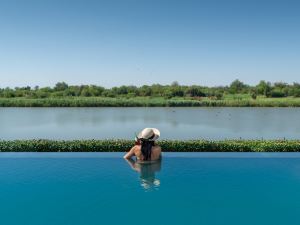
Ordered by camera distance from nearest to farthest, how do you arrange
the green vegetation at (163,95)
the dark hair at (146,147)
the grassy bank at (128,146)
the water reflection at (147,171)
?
the water reflection at (147,171) → the dark hair at (146,147) → the grassy bank at (128,146) → the green vegetation at (163,95)

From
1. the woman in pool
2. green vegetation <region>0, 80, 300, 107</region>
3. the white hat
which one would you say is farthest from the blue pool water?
green vegetation <region>0, 80, 300, 107</region>

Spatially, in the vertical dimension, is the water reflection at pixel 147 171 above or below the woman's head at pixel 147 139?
below

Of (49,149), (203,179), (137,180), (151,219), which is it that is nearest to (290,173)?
(203,179)

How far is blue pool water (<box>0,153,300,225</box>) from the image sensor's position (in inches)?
237

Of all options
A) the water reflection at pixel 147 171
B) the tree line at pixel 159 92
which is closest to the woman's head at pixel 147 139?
the water reflection at pixel 147 171

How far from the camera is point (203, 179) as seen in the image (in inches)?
320

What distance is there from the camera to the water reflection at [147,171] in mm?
7605

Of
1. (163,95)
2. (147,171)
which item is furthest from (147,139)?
(163,95)

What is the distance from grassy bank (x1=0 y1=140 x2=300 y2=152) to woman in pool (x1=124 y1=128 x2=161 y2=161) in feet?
6.40

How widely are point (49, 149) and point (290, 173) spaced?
729 centimetres

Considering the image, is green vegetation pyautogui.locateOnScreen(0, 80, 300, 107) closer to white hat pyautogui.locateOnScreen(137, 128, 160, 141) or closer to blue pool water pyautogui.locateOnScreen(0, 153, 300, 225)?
blue pool water pyautogui.locateOnScreen(0, 153, 300, 225)

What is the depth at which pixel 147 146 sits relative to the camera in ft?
29.6

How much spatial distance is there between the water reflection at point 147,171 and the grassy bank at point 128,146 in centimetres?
180

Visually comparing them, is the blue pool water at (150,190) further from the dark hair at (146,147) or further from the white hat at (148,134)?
the white hat at (148,134)
